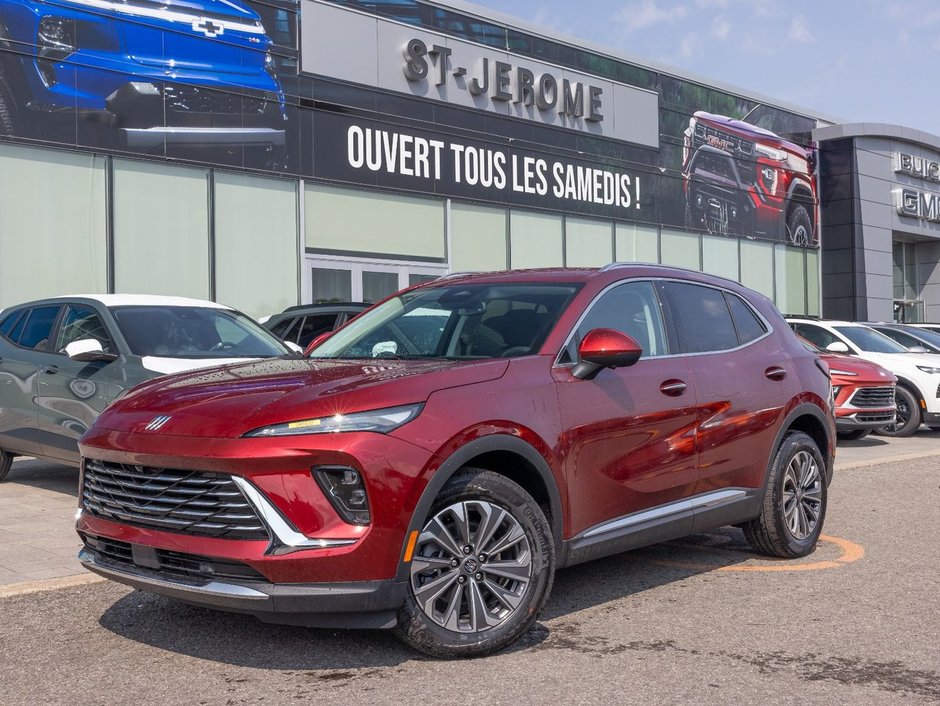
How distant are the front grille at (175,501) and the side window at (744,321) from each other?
133 inches

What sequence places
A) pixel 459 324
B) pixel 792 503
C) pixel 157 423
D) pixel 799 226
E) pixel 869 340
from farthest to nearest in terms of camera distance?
1. pixel 799 226
2. pixel 869 340
3. pixel 792 503
4. pixel 459 324
5. pixel 157 423

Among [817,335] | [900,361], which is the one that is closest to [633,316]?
[817,335]

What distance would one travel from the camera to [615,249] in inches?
1069

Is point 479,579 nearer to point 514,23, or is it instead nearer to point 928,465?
Result: point 928,465

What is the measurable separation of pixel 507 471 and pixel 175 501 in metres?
1.40

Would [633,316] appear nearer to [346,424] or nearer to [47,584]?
[346,424]

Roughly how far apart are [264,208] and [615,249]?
35.0 feet

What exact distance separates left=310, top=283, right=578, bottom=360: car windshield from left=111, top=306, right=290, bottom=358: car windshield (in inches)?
121

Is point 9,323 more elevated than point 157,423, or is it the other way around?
point 9,323

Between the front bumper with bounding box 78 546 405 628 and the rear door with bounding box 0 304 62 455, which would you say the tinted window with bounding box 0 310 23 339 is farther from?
the front bumper with bounding box 78 546 405 628

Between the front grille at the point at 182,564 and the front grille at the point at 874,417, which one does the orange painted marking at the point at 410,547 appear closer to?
the front grille at the point at 182,564

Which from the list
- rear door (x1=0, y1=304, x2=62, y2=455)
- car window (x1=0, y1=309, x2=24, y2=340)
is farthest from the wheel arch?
A: car window (x1=0, y1=309, x2=24, y2=340)

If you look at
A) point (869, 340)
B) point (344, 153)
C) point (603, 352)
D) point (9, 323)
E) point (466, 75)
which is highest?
point (466, 75)

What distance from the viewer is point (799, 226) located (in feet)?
113
